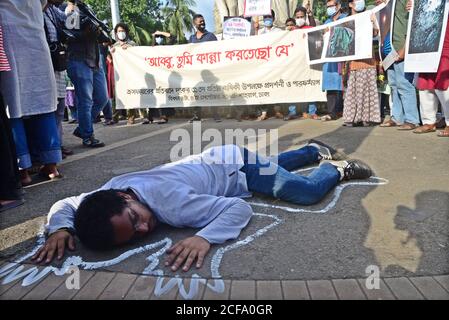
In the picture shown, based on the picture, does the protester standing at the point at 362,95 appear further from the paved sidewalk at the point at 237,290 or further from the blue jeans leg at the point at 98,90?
the paved sidewalk at the point at 237,290

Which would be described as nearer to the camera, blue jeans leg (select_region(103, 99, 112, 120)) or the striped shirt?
the striped shirt

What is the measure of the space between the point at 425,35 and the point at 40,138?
4890mm

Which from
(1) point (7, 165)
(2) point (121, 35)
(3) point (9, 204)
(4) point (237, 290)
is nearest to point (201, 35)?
(2) point (121, 35)

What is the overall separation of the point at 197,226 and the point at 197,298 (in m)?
0.68

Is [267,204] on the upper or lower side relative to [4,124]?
lower

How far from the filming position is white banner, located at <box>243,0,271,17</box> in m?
9.25

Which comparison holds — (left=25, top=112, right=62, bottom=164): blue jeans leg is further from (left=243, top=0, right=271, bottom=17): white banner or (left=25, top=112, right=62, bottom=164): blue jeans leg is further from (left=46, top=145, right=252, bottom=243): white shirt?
(left=243, top=0, right=271, bottom=17): white banner

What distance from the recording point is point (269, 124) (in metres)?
7.22

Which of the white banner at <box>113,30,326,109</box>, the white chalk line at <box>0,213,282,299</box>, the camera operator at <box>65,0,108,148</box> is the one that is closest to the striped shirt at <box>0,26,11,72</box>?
the white chalk line at <box>0,213,282,299</box>

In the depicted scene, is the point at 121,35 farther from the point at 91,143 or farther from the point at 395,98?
the point at 395,98

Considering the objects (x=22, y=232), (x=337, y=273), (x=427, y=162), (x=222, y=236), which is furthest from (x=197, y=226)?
(x=427, y=162)

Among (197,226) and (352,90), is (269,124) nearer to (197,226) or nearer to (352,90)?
(352,90)

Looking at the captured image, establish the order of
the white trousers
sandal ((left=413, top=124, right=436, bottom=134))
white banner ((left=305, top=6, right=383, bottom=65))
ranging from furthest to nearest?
white banner ((left=305, top=6, right=383, bottom=65)) → sandal ((left=413, top=124, right=436, bottom=134)) → the white trousers

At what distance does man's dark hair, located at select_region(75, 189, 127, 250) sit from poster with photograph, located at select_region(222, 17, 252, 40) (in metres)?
8.00
